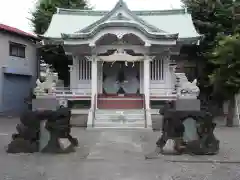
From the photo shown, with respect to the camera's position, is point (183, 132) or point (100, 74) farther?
point (100, 74)

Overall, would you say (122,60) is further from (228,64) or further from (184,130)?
(184,130)

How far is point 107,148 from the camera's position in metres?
10.8

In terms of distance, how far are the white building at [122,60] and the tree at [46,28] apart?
2.90 m

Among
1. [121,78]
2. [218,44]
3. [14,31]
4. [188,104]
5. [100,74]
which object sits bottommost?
[188,104]

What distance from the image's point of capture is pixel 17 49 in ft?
80.7

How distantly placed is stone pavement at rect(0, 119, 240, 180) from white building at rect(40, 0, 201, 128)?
18.3 feet

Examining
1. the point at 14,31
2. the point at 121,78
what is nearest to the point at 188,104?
the point at 121,78

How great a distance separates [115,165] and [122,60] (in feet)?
37.8

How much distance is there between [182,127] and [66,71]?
17.6 metres

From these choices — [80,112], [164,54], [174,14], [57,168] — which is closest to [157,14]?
[174,14]

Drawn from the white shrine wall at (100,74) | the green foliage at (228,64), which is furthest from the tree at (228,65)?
the white shrine wall at (100,74)

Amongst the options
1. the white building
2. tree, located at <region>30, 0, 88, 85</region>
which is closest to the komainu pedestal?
the white building

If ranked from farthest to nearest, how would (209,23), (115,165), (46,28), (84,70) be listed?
(46,28)
(209,23)
(84,70)
(115,165)

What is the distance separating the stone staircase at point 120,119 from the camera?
16.3 meters
